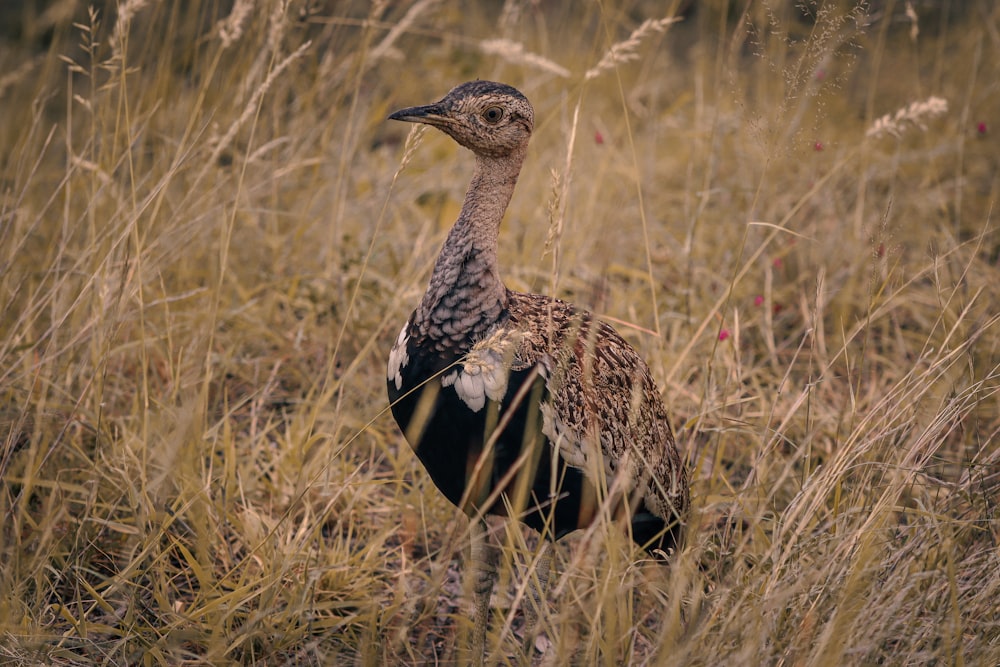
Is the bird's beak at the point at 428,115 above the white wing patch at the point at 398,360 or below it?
above

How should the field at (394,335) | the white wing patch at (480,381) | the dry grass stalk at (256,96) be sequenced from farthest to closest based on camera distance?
the dry grass stalk at (256,96)
the white wing patch at (480,381)
the field at (394,335)

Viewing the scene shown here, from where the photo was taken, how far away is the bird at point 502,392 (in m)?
2.07

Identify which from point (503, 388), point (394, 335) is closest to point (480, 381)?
point (503, 388)

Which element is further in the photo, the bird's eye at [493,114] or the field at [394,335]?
the bird's eye at [493,114]

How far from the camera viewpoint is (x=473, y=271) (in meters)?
2.22

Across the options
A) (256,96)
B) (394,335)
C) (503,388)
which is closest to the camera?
(503,388)

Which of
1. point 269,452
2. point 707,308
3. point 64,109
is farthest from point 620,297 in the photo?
point 64,109

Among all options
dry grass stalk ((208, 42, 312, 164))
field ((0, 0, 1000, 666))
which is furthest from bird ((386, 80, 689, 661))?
dry grass stalk ((208, 42, 312, 164))

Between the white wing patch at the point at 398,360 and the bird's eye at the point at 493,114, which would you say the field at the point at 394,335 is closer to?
the white wing patch at the point at 398,360

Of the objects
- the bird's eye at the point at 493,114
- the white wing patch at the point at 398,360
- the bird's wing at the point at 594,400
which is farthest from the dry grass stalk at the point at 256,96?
the bird's wing at the point at 594,400

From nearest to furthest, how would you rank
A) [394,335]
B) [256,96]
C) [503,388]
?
[503,388] < [256,96] < [394,335]

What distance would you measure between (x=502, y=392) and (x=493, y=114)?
73 cm

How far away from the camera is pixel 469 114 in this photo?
221 cm

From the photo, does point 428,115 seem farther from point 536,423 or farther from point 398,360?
point 536,423
